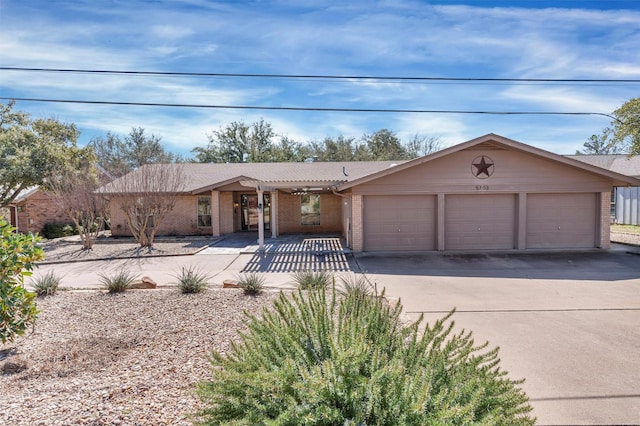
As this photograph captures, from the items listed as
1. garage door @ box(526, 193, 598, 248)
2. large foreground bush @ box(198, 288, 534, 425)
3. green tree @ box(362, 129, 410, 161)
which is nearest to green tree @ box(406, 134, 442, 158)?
green tree @ box(362, 129, 410, 161)

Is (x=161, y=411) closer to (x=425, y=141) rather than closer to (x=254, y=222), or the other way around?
(x=254, y=222)

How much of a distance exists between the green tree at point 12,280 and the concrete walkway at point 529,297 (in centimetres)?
422

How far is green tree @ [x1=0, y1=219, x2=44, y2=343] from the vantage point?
188 inches

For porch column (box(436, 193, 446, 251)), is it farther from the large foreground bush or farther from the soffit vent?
the large foreground bush

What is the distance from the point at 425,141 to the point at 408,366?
4226 cm

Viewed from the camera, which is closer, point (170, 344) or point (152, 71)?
point (170, 344)

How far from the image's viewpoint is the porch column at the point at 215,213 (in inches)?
775

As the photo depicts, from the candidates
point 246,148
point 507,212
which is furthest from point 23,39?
point 246,148

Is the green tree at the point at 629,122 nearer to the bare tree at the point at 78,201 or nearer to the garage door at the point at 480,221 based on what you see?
the garage door at the point at 480,221

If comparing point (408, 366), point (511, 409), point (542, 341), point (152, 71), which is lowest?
point (542, 341)

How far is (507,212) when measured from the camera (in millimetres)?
14312

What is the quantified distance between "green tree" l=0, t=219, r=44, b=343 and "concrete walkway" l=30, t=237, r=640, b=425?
13.9 ft

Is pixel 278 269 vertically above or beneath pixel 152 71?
beneath

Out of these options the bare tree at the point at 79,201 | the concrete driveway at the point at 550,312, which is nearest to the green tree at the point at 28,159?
the bare tree at the point at 79,201
